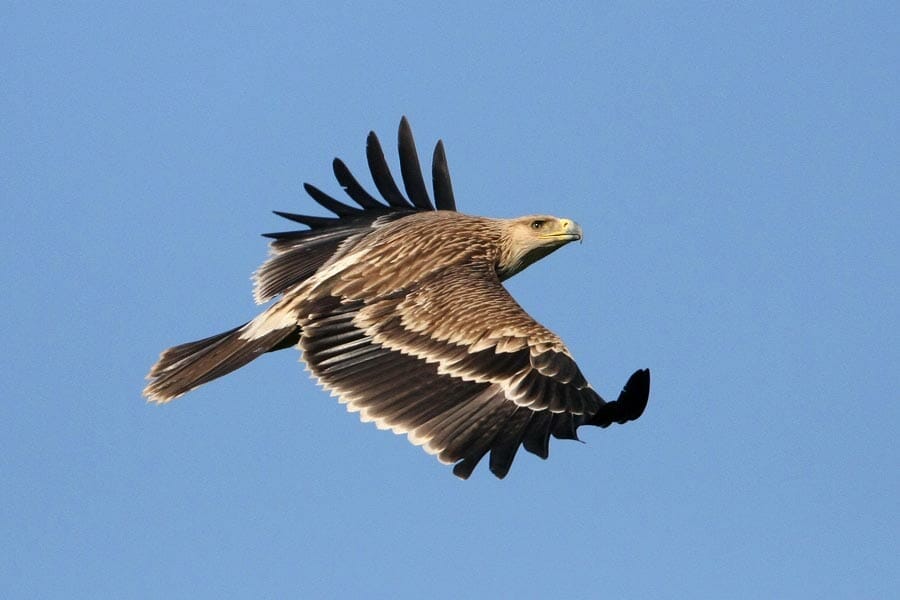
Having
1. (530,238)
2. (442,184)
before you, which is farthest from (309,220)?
(530,238)

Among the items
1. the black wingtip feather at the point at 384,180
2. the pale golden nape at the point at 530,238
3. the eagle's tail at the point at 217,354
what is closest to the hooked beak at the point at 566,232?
the pale golden nape at the point at 530,238

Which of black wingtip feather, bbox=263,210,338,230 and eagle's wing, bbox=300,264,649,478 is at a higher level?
black wingtip feather, bbox=263,210,338,230

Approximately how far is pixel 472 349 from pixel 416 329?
0.68m

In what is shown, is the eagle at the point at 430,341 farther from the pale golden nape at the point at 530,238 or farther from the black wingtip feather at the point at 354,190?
the black wingtip feather at the point at 354,190

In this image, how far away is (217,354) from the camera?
1330cm

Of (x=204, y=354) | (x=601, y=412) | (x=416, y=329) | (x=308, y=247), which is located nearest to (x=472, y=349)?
(x=416, y=329)

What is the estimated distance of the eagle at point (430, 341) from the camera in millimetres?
11359

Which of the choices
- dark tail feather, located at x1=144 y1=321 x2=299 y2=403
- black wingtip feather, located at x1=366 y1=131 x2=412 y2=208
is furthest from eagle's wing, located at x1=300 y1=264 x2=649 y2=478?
black wingtip feather, located at x1=366 y1=131 x2=412 y2=208

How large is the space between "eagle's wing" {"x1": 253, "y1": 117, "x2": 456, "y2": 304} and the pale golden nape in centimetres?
193

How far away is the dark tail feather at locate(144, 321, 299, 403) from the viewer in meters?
13.0

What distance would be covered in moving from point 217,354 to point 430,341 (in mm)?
2077

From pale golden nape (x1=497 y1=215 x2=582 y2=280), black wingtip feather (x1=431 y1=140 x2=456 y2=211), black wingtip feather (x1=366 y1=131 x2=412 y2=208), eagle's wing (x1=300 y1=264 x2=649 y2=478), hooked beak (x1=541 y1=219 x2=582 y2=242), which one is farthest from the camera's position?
black wingtip feather (x1=366 y1=131 x2=412 y2=208)

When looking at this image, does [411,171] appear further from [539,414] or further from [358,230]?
[539,414]

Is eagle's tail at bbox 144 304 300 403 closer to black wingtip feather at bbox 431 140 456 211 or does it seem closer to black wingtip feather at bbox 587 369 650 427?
black wingtip feather at bbox 587 369 650 427
